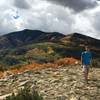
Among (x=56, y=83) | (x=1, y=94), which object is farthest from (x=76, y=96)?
(x=1, y=94)

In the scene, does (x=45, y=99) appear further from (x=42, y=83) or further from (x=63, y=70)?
(x=63, y=70)

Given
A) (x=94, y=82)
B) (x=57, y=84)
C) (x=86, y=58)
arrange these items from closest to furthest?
(x=57, y=84), (x=94, y=82), (x=86, y=58)

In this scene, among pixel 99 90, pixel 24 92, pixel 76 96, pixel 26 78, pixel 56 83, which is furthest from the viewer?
pixel 26 78

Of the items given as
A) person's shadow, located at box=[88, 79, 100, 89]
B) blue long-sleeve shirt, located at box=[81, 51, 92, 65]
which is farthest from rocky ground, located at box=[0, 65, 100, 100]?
blue long-sleeve shirt, located at box=[81, 51, 92, 65]

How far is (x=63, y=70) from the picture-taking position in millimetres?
25094

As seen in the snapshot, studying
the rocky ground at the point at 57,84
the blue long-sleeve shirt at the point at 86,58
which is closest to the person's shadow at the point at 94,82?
the rocky ground at the point at 57,84

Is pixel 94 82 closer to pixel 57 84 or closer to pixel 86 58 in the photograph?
pixel 86 58

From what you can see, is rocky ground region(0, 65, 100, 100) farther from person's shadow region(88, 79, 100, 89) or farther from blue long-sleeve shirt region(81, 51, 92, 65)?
blue long-sleeve shirt region(81, 51, 92, 65)

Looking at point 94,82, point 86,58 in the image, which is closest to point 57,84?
point 94,82

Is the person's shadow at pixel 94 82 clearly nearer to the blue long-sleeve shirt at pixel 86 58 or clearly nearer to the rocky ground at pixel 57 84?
the rocky ground at pixel 57 84

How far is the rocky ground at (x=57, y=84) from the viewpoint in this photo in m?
18.8

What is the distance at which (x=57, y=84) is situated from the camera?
21.0 m

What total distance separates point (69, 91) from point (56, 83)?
186 cm

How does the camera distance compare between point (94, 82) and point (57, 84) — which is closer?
point (57, 84)
